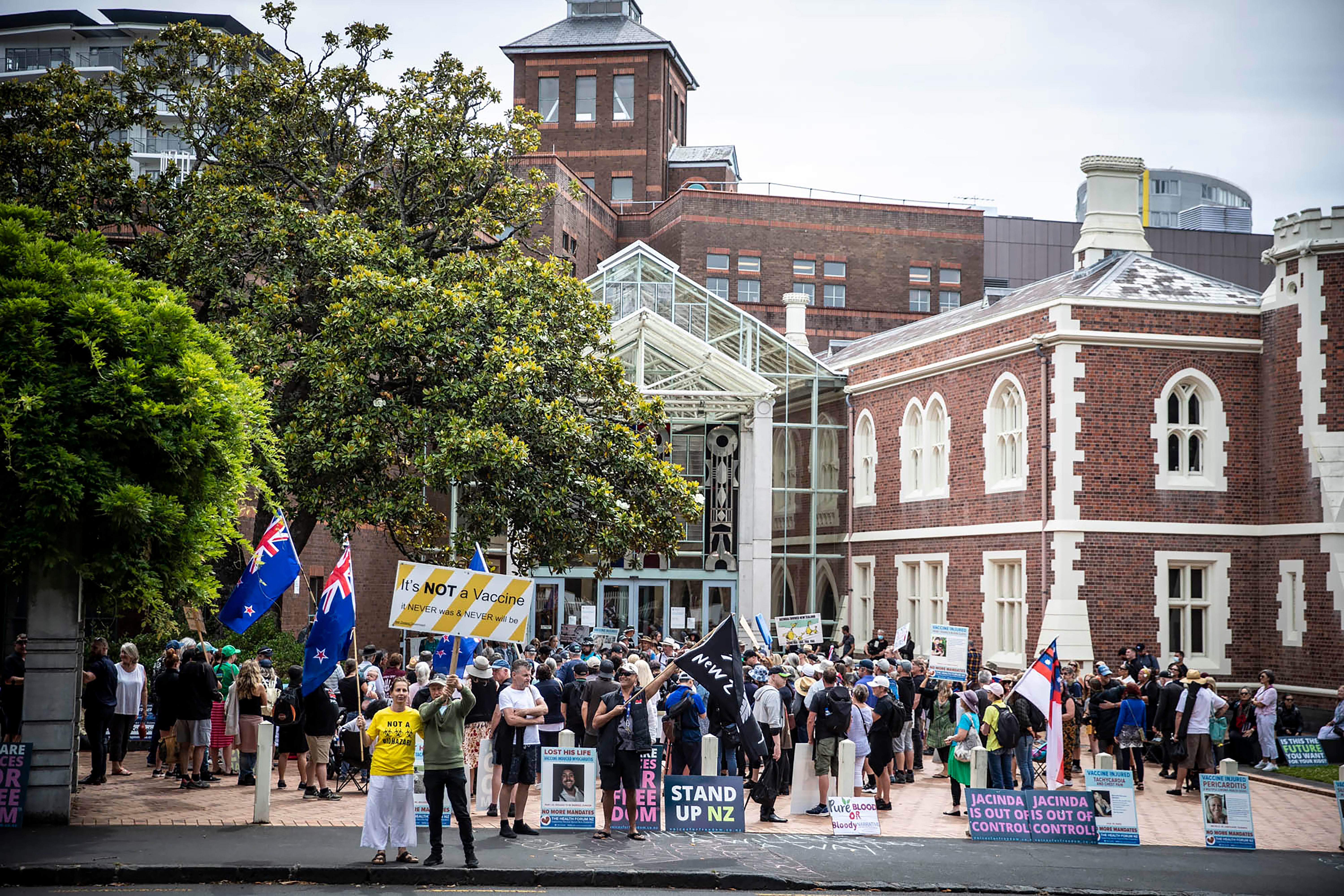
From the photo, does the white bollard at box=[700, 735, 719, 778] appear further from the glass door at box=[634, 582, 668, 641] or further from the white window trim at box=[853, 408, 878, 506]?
the white window trim at box=[853, 408, 878, 506]

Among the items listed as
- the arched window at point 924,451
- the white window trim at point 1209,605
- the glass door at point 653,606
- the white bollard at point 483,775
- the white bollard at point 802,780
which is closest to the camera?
the white bollard at point 483,775

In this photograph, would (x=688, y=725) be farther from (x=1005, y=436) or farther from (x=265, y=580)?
(x=1005, y=436)

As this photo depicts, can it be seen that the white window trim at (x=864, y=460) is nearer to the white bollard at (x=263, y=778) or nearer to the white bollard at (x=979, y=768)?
the white bollard at (x=979, y=768)

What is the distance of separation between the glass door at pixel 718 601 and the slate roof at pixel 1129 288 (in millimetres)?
7660

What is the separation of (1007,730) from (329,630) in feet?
26.9

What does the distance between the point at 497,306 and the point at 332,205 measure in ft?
14.5

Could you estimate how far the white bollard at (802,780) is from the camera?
1642 centimetres

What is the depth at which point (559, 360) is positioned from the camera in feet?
74.3

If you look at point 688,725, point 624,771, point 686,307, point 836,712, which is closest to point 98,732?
point 624,771

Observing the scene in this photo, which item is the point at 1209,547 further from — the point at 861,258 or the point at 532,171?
the point at 861,258

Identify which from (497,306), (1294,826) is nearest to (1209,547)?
(1294,826)

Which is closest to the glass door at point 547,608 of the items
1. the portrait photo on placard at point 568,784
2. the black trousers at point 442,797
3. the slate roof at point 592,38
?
the portrait photo on placard at point 568,784

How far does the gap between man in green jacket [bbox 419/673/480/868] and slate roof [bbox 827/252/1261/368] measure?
17537mm

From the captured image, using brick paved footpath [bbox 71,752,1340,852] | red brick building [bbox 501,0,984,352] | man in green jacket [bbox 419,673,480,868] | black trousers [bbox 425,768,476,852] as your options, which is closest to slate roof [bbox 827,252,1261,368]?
brick paved footpath [bbox 71,752,1340,852]
